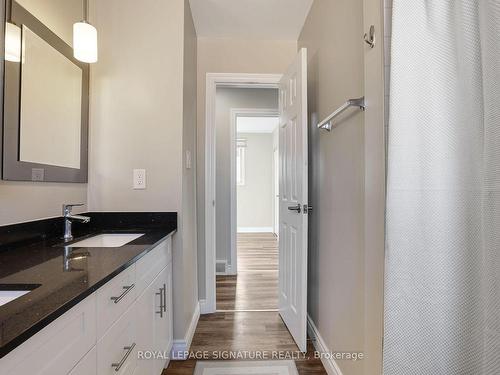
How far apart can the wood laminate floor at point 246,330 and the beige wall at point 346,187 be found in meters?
0.25

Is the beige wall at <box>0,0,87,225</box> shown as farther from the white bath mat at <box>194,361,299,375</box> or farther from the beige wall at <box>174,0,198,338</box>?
the white bath mat at <box>194,361,299,375</box>

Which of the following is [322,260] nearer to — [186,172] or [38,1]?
[186,172]

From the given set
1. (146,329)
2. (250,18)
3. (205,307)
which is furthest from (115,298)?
(250,18)

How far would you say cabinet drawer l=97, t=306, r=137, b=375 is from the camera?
89 cm

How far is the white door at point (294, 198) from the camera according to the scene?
1886mm

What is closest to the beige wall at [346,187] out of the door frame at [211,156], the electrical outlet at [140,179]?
the door frame at [211,156]

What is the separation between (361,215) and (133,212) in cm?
137

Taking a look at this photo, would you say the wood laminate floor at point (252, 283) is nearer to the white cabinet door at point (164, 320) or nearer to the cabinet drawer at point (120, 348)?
the white cabinet door at point (164, 320)

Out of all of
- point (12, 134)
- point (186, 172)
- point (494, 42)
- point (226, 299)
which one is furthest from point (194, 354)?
point (494, 42)

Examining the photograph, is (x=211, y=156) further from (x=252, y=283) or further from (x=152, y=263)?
(x=252, y=283)

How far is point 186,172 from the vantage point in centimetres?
198

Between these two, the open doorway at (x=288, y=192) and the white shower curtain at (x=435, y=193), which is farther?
the open doorway at (x=288, y=192)

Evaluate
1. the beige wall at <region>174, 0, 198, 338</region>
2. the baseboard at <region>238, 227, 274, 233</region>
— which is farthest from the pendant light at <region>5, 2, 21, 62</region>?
the baseboard at <region>238, 227, 274, 233</region>

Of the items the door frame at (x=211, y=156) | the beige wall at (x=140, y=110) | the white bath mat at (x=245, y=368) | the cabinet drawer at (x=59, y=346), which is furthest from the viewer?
the door frame at (x=211, y=156)
